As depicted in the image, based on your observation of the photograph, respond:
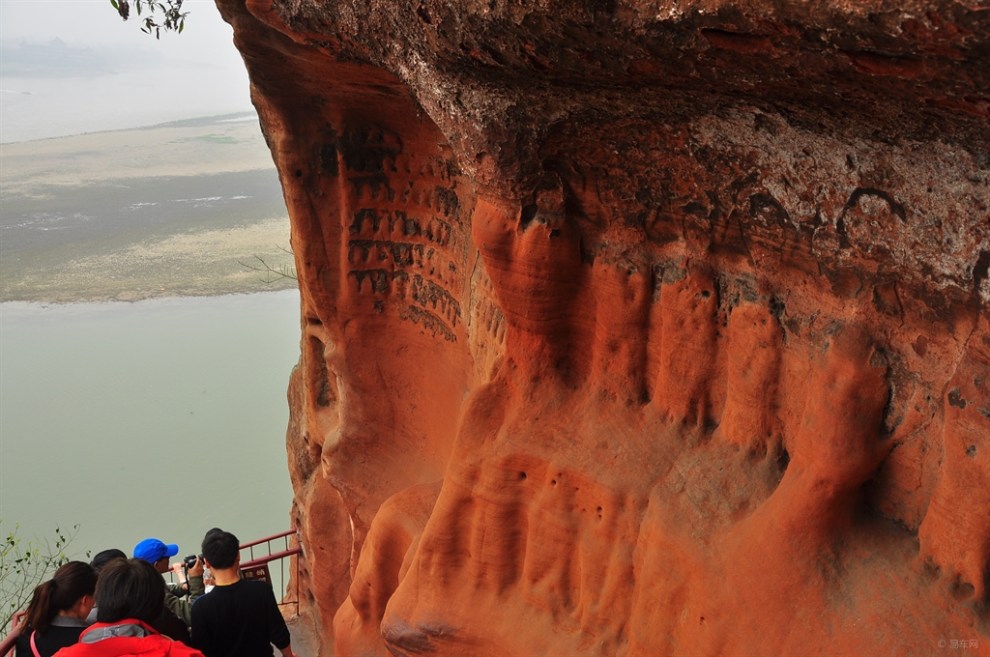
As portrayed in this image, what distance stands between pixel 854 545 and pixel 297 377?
588 centimetres

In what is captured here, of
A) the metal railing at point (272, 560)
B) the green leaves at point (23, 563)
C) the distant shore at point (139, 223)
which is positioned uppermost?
the distant shore at point (139, 223)

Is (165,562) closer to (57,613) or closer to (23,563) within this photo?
(57,613)

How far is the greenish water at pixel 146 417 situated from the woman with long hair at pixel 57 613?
32.8 ft

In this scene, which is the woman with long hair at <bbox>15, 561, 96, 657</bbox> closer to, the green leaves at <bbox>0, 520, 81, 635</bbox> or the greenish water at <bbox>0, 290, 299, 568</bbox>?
the green leaves at <bbox>0, 520, 81, 635</bbox>

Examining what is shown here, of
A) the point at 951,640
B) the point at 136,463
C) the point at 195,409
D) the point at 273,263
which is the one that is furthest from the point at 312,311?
the point at 273,263

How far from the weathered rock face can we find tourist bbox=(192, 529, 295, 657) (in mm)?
702

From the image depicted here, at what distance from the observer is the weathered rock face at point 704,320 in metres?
2.26

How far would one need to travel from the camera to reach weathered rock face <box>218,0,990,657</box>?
2.26m

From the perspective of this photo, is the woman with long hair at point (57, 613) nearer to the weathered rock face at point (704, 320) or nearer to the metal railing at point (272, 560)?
the weathered rock face at point (704, 320)

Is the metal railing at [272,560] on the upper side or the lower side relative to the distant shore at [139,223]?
lower

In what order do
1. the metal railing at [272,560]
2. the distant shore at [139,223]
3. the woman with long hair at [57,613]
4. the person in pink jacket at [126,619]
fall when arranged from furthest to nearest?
the distant shore at [139,223] < the metal railing at [272,560] < the woman with long hair at [57,613] < the person in pink jacket at [126,619]

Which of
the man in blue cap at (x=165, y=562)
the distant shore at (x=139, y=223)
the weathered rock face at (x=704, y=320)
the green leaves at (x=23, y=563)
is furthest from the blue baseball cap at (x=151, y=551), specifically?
the distant shore at (x=139, y=223)

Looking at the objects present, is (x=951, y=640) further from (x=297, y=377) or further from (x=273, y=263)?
(x=273, y=263)

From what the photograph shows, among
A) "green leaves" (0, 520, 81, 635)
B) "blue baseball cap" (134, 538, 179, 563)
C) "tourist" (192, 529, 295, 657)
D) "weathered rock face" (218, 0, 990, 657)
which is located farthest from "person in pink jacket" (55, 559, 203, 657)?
"green leaves" (0, 520, 81, 635)
